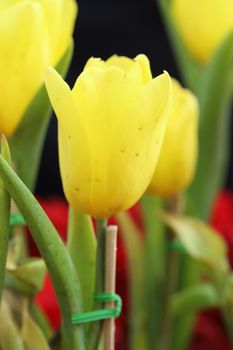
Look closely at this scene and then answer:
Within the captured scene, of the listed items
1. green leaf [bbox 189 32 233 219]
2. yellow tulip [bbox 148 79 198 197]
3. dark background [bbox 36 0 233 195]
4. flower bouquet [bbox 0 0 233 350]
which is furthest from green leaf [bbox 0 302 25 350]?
dark background [bbox 36 0 233 195]

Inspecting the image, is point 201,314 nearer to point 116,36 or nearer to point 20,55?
point 20,55

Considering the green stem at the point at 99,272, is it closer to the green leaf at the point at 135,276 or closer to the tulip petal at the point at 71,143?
the tulip petal at the point at 71,143

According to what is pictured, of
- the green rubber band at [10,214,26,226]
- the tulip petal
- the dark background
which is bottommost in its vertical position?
the green rubber band at [10,214,26,226]

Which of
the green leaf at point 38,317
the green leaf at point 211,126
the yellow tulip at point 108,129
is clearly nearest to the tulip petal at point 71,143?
the yellow tulip at point 108,129

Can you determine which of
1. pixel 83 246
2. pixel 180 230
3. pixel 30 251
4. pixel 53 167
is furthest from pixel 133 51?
pixel 83 246

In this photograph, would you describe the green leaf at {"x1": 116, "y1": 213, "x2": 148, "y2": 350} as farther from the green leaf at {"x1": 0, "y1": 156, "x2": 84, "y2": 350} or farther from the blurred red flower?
the green leaf at {"x1": 0, "y1": 156, "x2": 84, "y2": 350}

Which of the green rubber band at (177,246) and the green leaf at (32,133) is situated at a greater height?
→ the green leaf at (32,133)

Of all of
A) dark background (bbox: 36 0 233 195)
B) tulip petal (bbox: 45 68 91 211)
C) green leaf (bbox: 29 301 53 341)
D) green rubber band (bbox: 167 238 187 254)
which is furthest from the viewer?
dark background (bbox: 36 0 233 195)
